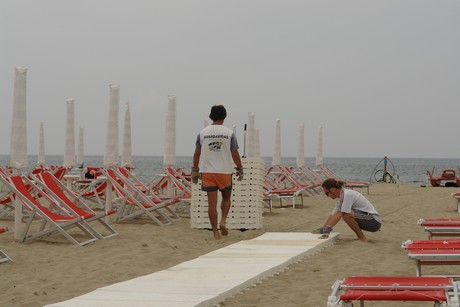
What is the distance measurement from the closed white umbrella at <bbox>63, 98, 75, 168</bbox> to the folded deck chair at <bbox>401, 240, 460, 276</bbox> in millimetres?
8760

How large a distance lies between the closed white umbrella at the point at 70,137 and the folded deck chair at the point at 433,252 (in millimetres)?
8760

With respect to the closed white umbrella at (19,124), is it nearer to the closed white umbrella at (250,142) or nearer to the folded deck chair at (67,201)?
the folded deck chair at (67,201)

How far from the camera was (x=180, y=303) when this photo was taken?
4457 mm

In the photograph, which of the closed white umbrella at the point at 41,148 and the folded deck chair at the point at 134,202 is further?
the closed white umbrella at the point at 41,148

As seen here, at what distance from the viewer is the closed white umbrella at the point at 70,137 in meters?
13.5

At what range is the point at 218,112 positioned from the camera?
828 centimetres

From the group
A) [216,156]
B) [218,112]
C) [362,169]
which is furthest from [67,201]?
[362,169]

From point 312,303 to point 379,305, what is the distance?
0.42 metres

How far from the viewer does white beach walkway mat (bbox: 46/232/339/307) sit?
182 inches

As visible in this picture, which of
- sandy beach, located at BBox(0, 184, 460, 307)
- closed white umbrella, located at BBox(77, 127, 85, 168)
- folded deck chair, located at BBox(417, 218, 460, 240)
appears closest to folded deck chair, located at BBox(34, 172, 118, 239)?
sandy beach, located at BBox(0, 184, 460, 307)

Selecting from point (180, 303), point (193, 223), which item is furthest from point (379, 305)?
point (193, 223)

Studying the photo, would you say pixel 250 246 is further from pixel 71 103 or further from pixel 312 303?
pixel 71 103

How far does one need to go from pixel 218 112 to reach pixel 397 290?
4676 mm

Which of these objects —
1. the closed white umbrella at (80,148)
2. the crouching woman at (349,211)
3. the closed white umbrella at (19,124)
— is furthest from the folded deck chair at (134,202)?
the closed white umbrella at (80,148)
